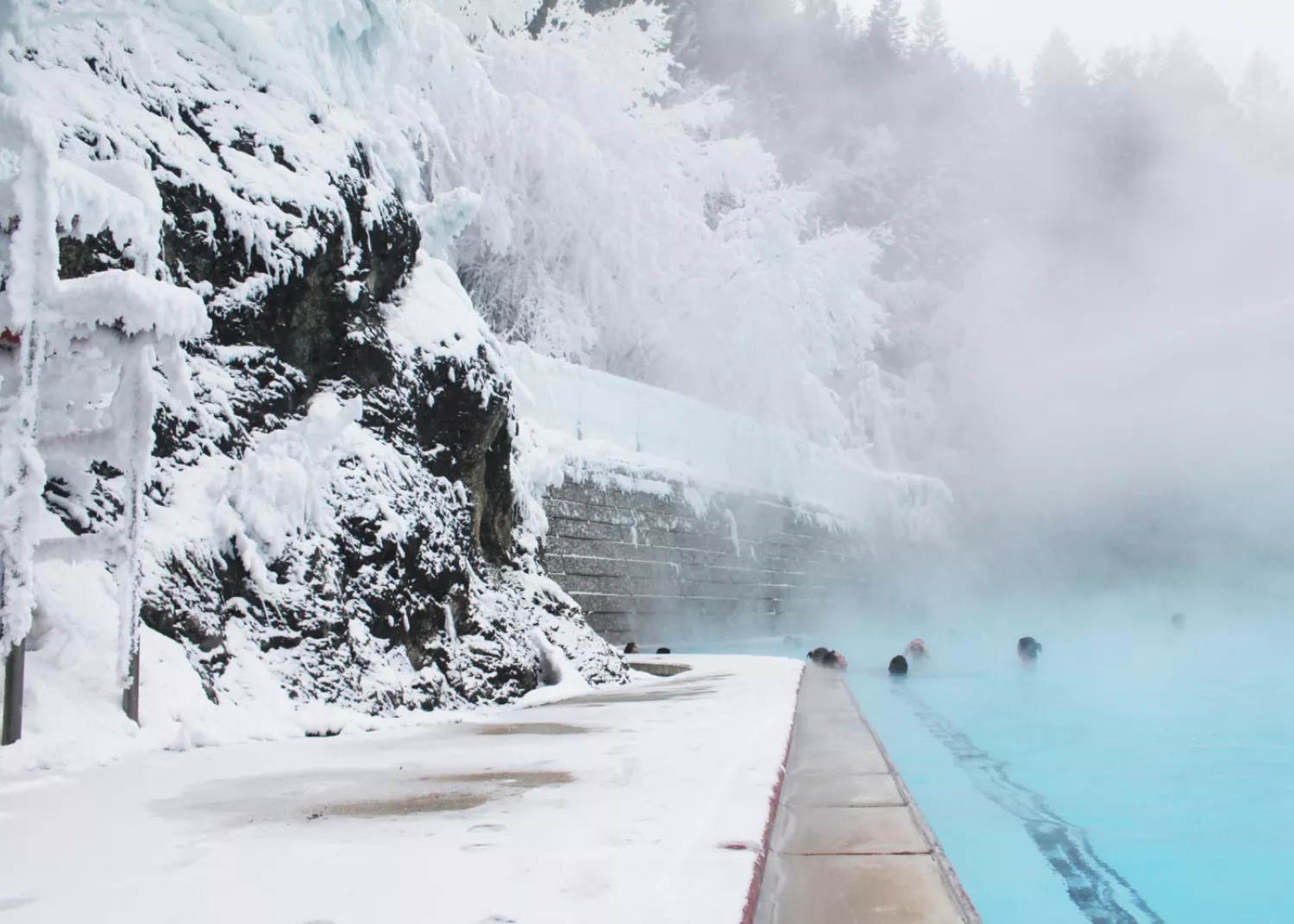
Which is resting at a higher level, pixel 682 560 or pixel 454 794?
pixel 682 560

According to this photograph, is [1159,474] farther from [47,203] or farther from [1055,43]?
[47,203]

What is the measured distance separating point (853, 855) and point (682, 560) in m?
12.6

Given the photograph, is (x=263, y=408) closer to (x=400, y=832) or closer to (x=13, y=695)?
(x=13, y=695)

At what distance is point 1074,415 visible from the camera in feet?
126

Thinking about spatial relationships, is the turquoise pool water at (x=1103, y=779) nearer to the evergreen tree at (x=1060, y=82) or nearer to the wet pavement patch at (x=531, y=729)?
the wet pavement patch at (x=531, y=729)

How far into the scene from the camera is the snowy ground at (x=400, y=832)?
1.83m

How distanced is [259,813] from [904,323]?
37927 mm

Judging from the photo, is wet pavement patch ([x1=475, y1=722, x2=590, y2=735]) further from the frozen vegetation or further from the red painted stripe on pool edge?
the red painted stripe on pool edge

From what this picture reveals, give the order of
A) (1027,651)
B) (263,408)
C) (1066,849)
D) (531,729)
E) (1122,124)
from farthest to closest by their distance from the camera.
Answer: (1122,124), (1027,651), (263,408), (1066,849), (531,729)

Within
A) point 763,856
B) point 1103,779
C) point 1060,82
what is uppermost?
point 1060,82

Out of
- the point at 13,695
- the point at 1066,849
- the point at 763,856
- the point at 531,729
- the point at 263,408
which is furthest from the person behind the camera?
the point at 263,408

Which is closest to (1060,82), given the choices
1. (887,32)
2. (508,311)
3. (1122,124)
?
(1122,124)

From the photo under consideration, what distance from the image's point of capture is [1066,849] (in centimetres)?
496

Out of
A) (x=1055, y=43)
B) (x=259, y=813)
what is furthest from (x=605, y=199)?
(x=1055, y=43)
